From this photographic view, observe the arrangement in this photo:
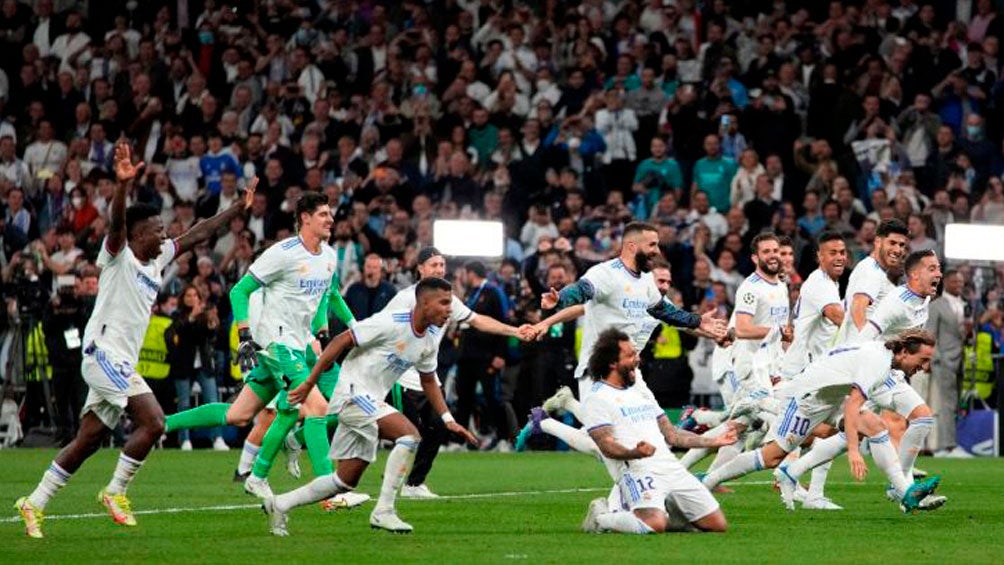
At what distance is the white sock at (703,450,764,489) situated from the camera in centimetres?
1571

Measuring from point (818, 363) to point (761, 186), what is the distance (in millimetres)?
12346

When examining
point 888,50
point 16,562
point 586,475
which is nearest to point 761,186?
point 888,50

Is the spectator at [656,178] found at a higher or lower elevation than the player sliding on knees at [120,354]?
higher

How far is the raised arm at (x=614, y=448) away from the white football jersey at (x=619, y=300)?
3093 mm

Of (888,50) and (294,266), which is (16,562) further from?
(888,50)

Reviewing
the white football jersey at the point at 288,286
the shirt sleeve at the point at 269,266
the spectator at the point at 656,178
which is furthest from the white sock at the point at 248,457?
the spectator at the point at 656,178

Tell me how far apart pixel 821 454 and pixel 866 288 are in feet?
6.39

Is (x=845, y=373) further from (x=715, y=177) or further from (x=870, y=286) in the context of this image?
(x=715, y=177)

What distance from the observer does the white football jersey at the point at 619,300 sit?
1686cm

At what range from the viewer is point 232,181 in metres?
29.5

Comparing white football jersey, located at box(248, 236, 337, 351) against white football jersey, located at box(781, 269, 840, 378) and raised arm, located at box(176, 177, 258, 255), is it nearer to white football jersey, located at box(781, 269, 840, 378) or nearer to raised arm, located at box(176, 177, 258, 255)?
raised arm, located at box(176, 177, 258, 255)

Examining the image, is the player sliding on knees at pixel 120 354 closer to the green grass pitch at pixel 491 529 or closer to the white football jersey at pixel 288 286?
the green grass pitch at pixel 491 529

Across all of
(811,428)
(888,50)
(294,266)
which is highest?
(888,50)

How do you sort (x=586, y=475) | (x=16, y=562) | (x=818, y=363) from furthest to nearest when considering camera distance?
1. (x=586, y=475)
2. (x=818, y=363)
3. (x=16, y=562)
